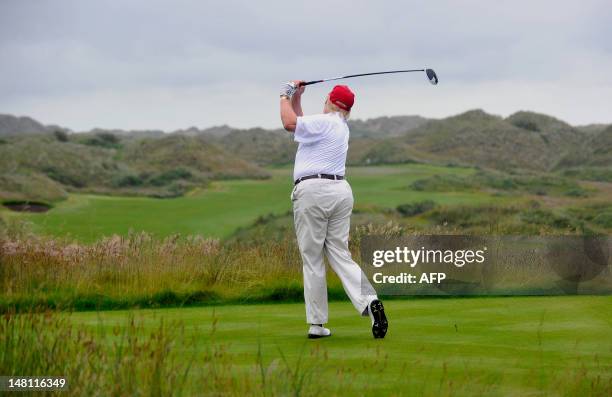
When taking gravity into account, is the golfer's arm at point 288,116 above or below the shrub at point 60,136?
below

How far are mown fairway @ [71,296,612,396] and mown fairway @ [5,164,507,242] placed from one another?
2056 centimetres

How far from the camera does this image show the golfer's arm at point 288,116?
889 cm

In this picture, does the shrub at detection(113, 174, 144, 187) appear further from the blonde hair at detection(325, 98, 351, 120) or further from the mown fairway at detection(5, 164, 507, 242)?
the blonde hair at detection(325, 98, 351, 120)

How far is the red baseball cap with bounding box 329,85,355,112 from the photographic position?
357 inches

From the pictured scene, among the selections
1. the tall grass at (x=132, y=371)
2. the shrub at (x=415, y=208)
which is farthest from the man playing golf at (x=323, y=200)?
the shrub at (x=415, y=208)

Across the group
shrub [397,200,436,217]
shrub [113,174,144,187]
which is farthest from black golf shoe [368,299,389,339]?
shrub [113,174,144,187]

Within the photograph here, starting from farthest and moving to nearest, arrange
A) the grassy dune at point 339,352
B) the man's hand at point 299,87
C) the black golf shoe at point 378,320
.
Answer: the man's hand at point 299,87, the black golf shoe at point 378,320, the grassy dune at point 339,352

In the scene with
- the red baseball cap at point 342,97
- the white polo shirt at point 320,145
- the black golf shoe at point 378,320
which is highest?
the red baseball cap at point 342,97

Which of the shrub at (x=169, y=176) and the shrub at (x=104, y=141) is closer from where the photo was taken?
the shrub at (x=169, y=176)

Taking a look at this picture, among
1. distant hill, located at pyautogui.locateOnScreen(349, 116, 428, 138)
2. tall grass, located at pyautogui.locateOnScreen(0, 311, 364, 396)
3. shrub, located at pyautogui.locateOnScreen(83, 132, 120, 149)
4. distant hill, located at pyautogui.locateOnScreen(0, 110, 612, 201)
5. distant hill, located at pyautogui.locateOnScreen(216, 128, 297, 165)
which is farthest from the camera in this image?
distant hill, located at pyautogui.locateOnScreen(349, 116, 428, 138)

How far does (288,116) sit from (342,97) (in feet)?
1.68

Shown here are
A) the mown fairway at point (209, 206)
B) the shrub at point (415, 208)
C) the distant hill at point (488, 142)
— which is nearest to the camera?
the mown fairway at point (209, 206)

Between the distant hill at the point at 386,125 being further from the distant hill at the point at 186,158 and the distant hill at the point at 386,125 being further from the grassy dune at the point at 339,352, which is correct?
the grassy dune at the point at 339,352

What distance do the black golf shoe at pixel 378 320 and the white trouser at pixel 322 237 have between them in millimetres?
61
